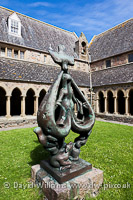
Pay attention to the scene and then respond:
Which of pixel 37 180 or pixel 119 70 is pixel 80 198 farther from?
pixel 119 70

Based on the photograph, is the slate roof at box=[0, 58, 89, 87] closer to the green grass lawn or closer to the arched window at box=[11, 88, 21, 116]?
the arched window at box=[11, 88, 21, 116]

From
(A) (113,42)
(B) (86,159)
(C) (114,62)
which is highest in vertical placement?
(A) (113,42)

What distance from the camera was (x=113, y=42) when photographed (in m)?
18.5

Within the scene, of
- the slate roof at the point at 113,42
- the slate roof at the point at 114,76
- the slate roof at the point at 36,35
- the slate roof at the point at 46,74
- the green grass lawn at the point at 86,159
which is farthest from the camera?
the slate roof at the point at 113,42

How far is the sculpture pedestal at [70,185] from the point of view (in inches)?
112

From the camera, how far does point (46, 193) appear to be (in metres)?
3.06

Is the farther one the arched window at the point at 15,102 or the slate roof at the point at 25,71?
the arched window at the point at 15,102

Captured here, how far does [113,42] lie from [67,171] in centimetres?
1910

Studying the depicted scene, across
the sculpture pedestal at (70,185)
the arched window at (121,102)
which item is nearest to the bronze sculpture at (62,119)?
the sculpture pedestal at (70,185)

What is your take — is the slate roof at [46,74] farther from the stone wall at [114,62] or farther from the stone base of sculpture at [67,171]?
the stone base of sculpture at [67,171]

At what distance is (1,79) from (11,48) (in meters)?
4.96

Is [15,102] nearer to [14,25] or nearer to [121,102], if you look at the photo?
[14,25]

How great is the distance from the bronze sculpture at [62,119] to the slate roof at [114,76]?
35.2 feet

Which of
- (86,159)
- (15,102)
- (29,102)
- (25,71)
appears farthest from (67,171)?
(29,102)
